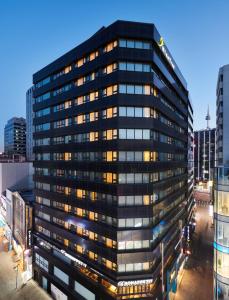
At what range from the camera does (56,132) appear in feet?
137

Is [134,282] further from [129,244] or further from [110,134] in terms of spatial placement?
[110,134]

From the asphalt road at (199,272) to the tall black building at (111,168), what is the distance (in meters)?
6.32

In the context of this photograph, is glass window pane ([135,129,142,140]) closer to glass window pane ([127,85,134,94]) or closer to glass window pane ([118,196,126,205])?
glass window pane ([127,85,134,94])

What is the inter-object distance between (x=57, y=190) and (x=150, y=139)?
22.0 m

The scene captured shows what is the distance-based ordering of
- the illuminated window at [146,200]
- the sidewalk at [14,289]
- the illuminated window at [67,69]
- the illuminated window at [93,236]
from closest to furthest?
the illuminated window at [146,200] < the illuminated window at [93,236] < the illuminated window at [67,69] < the sidewalk at [14,289]

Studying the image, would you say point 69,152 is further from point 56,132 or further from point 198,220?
point 198,220

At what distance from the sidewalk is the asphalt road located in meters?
26.8


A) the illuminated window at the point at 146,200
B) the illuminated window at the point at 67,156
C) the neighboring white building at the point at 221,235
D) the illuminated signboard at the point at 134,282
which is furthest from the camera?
the illuminated window at the point at 67,156

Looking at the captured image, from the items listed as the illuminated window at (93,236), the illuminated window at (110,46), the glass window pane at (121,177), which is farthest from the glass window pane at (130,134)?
the illuminated window at (93,236)

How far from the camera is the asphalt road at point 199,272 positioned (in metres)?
39.0

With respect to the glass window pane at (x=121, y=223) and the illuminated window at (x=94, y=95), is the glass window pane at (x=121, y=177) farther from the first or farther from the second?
the illuminated window at (x=94, y=95)

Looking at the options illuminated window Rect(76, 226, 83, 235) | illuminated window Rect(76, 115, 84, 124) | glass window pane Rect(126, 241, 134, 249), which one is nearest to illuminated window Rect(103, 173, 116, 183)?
glass window pane Rect(126, 241, 134, 249)

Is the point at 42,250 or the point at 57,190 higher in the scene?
the point at 57,190

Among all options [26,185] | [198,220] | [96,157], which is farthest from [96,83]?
[198,220]
